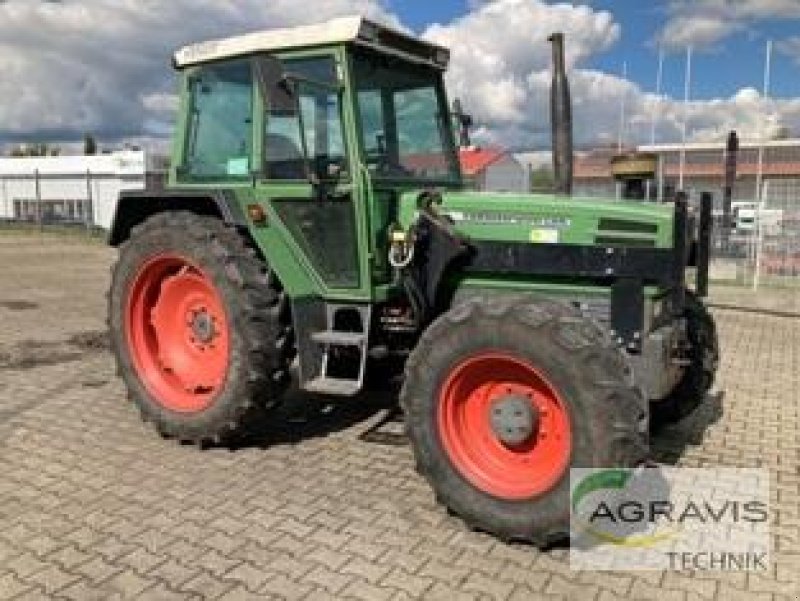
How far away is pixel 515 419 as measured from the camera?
4.27m

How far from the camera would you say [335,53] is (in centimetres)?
495

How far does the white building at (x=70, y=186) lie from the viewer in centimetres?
2830

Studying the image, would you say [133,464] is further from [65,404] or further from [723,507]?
[723,507]

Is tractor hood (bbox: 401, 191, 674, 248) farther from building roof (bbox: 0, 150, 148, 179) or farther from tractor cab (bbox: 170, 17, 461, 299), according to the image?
building roof (bbox: 0, 150, 148, 179)

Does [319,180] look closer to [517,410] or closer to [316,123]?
[316,123]

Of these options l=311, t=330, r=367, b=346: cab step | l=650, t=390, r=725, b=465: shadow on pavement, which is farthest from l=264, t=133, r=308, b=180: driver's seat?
l=650, t=390, r=725, b=465: shadow on pavement

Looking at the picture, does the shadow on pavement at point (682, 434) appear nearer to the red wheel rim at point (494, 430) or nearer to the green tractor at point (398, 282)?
the green tractor at point (398, 282)

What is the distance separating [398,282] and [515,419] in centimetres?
122

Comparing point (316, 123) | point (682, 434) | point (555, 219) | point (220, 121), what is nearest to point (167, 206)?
point (220, 121)

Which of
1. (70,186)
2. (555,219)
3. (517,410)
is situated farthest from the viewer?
(70,186)

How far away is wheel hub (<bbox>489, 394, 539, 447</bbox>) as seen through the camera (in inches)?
168

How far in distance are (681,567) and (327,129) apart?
3079 mm

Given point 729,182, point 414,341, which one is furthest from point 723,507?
point 729,182

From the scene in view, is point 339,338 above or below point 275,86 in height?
below
